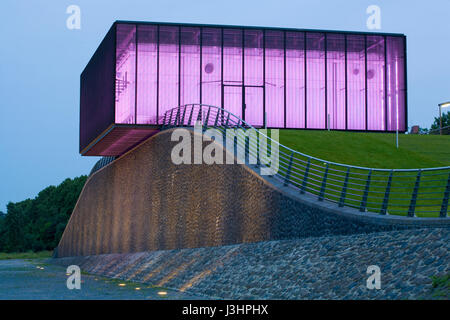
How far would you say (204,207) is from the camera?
25391 millimetres

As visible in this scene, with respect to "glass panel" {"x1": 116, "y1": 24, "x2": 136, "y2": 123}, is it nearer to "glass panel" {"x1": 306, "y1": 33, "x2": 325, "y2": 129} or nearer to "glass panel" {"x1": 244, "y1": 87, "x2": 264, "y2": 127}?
"glass panel" {"x1": 244, "y1": 87, "x2": 264, "y2": 127}

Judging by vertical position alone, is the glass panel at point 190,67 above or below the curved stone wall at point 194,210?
above

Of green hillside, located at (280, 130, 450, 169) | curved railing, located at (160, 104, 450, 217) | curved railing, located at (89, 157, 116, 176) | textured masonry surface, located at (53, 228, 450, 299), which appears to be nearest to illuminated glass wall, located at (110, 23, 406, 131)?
curved railing, located at (160, 104, 450, 217)

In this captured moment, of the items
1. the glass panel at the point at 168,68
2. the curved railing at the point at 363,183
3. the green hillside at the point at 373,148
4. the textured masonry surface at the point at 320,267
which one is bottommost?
the textured masonry surface at the point at 320,267

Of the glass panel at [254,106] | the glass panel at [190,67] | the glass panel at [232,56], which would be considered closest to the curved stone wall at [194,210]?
the glass panel at [190,67]

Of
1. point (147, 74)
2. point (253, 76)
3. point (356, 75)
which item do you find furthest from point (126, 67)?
point (356, 75)

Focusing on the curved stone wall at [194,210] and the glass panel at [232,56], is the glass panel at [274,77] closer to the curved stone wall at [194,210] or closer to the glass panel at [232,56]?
the glass panel at [232,56]

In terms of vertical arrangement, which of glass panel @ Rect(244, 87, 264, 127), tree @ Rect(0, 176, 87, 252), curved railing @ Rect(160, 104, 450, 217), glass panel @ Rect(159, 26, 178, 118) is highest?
glass panel @ Rect(159, 26, 178, 118)

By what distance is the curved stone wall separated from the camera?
17.2 metres

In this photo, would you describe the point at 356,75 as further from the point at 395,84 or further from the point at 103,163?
the point at 103,163

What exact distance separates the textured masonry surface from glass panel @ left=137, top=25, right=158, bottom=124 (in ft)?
39.8

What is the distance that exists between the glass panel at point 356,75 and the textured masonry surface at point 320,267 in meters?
16.6

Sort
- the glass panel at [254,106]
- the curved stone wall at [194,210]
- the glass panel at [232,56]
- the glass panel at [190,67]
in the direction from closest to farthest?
the curved stone wall at [194,210] → the glass panel at [190,67] → the glass panel at [232,56] → the glass panel at [254,106]

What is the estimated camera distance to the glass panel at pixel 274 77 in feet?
120
